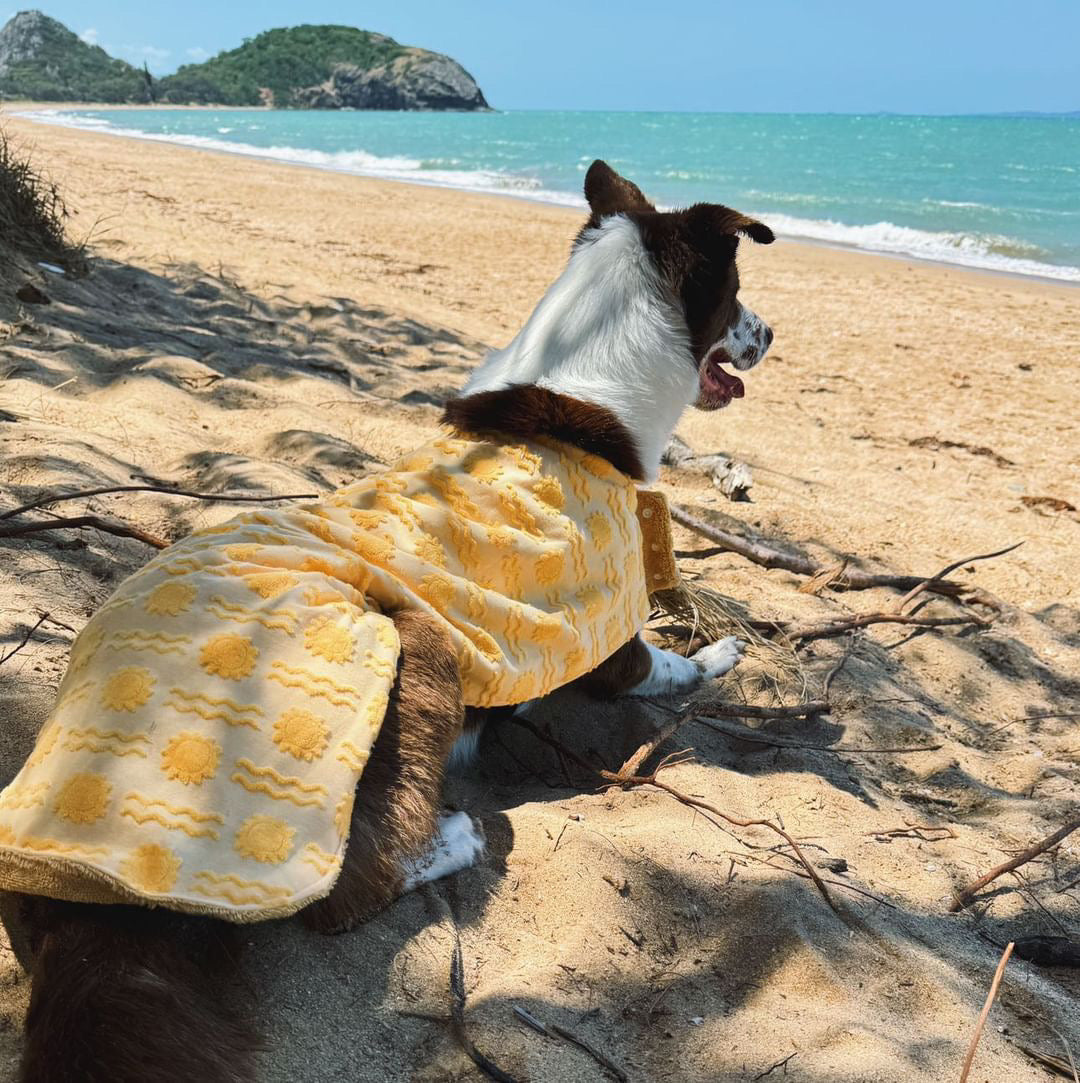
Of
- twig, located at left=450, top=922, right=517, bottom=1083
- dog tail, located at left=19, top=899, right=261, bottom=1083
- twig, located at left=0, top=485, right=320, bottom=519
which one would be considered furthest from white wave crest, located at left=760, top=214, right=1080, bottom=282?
dog tail, located at left=19, top=899, right=261, bottom=1083

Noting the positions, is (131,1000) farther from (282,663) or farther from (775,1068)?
(775,1068)

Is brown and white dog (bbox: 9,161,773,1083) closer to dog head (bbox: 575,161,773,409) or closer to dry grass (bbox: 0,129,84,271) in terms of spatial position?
dog head (bbox: 575,161,773,409)

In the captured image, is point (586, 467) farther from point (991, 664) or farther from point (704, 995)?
point (991, 664)

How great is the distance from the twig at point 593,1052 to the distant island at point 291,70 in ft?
381

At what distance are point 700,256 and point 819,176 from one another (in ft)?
107

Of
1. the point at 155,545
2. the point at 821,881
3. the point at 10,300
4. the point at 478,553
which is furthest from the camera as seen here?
the point at 10,300

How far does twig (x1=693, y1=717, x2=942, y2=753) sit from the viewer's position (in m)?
3.35

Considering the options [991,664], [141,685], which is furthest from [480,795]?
[991,664]

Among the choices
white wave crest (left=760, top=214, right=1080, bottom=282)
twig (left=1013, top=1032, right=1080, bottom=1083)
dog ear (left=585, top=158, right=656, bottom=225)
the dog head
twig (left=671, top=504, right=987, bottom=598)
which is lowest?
twig (left=1013, top=1032, right=1080, bottom=1083)

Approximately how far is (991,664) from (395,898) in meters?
2.97

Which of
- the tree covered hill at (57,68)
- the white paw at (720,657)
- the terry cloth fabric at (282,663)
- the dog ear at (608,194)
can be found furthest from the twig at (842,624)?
the tree covered hill at (57,68)

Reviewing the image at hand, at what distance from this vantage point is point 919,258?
16.9 meters

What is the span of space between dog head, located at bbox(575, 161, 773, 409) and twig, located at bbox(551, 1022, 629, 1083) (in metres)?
2.19

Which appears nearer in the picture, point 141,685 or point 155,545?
Answer: point 141,685
